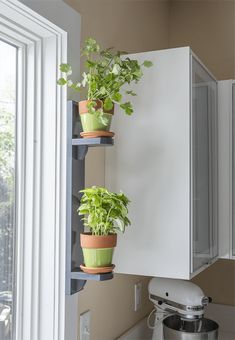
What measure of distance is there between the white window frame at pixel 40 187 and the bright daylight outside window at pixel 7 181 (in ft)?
0.10

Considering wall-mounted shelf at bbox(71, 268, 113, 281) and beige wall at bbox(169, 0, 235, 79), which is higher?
beige wall at bbox(169, 0, 235, 79)

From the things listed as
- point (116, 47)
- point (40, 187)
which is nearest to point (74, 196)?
point (40, 187)

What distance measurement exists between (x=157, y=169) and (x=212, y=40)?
45.3 inches

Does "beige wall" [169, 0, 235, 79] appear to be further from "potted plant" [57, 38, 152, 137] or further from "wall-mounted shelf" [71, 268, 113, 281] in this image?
"wall-mounted shelf" [71, 268, 113, 281]

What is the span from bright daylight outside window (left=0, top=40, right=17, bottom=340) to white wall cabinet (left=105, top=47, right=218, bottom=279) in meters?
0.42

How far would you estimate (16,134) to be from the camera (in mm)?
1538

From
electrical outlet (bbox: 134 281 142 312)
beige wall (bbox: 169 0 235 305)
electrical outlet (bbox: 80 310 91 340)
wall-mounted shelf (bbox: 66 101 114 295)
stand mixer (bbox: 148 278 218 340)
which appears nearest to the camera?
wall-mounted shelf (bbox: 66 101 114 295)

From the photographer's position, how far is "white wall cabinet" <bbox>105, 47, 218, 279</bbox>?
5.41 feet

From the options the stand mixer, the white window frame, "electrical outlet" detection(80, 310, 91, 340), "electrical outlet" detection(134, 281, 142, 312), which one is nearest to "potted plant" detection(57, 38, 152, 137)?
the white window frame

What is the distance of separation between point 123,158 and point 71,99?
322mm

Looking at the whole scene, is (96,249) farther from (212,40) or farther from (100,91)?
(212,40)

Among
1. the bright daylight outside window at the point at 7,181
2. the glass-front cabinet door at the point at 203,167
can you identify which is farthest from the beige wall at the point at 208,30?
the bright daylight outside window at the point at 7,181

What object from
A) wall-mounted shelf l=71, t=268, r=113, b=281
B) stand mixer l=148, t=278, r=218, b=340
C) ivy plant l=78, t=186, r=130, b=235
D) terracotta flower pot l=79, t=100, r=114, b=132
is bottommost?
stand mixer l=148, t=278, r=218, b=340

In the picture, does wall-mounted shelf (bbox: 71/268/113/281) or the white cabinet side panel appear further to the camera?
the white cabinet side panel
